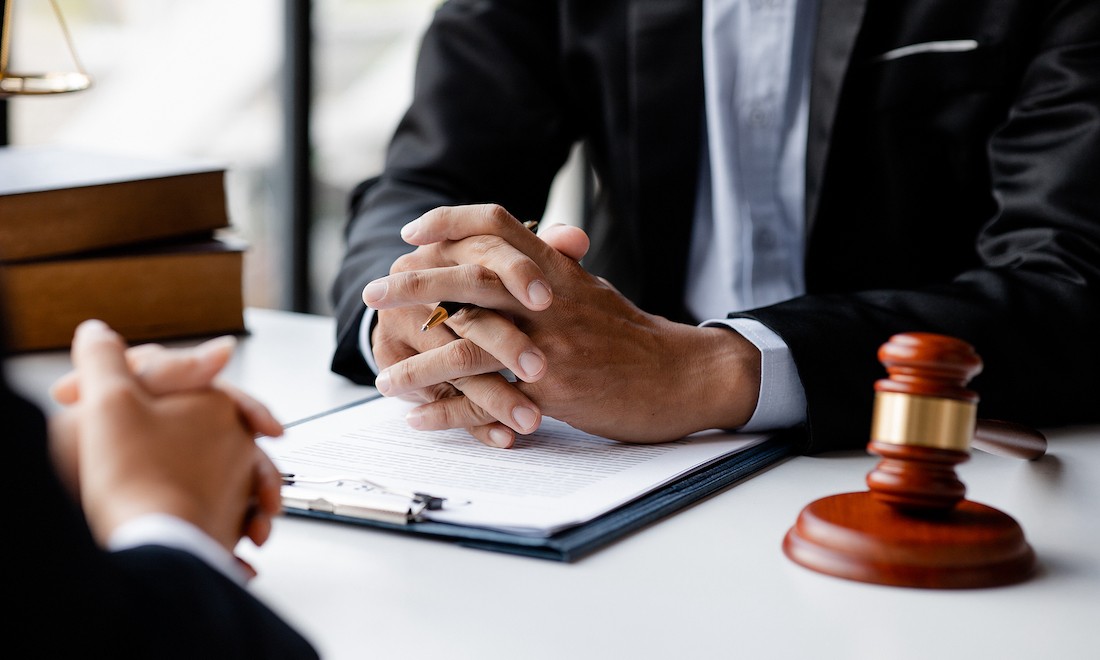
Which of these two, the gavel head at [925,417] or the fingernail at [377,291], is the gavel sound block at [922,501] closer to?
the gavel head at [925,417]

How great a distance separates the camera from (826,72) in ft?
5.32

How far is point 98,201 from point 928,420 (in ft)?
3.71

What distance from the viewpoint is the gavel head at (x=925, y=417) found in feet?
2.47

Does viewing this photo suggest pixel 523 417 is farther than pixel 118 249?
No

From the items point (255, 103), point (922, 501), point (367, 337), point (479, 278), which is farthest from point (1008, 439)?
point (255, 103)

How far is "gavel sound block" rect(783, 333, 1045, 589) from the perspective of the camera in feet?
2.48

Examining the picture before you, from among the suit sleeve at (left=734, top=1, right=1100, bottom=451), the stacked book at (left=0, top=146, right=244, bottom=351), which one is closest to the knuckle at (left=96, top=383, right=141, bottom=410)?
the suit sleeve at (left=734, top=1, right=1100, bottom=451)

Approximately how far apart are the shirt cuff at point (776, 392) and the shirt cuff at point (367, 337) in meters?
0.45

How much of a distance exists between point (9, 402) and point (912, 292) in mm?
1069

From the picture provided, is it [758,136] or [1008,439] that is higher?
[758,136]

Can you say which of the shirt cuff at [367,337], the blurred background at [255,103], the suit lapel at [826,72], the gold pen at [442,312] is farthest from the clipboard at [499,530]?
the blurred background at [255,103]

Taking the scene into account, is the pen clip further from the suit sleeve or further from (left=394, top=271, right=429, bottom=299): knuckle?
the suit sleeve

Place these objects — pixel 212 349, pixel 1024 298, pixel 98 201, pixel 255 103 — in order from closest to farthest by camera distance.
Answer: pixel 212 349 → pixel 1024 298 → pixel 98 201 → pixel 255 103

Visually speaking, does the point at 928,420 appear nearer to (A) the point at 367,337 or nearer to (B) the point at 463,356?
(B) the point at 463,356
